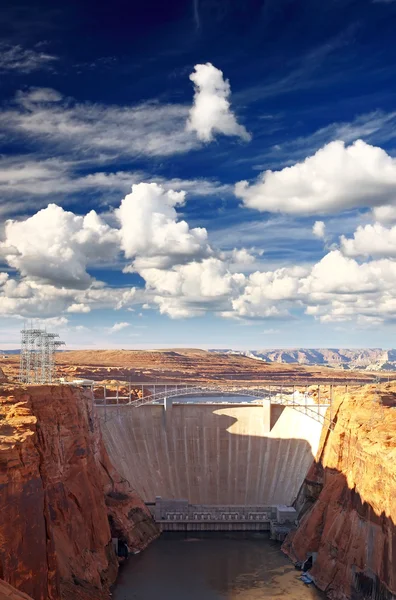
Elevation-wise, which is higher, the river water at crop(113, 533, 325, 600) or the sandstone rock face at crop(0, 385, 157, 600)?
the sandstone rock face at crop(0, 385, 157, 600)

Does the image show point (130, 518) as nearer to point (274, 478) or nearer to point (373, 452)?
point (274, 478)

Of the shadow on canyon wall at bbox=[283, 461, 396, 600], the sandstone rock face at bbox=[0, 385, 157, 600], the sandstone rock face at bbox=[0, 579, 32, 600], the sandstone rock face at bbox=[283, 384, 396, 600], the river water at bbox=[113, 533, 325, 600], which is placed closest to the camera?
the sandstone rock face at bbox=[0, 579, 32, 600]

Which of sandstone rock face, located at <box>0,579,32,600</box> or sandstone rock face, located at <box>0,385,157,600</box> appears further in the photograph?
sandstone rock face, located at <box>0,385,157,600</box>

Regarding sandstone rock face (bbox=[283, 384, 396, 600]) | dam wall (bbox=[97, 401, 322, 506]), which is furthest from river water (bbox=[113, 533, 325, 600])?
dam wall (bbox=[97, 401, 322, 506])

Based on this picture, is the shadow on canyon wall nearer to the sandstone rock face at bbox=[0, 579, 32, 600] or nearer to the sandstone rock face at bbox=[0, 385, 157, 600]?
the sandstone rock face at bbox=[0, 385, 157, 600]

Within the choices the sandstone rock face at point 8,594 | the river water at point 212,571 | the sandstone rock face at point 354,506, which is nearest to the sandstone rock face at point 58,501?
the river water at point 212,571

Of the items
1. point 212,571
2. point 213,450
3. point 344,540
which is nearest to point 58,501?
Result: point 212,571

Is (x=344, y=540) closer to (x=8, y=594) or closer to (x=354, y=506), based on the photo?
(x=354, y=506)

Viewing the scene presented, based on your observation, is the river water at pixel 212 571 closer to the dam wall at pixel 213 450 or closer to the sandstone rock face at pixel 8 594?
the dam wall at pixel 213 450
